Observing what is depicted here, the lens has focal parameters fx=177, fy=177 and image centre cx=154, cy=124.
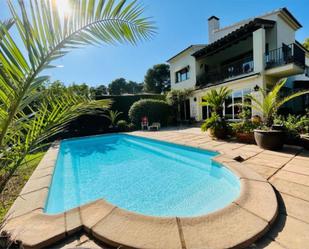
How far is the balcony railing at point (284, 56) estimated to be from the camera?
10558mm

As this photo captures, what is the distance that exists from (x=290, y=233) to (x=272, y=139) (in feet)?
14.8

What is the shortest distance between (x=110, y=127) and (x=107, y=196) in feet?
38.3

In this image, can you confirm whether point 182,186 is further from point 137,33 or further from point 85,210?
point 137,33

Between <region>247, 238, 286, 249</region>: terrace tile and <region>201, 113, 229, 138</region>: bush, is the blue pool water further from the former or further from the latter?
<region>201, 113, 229, 138</region>: bush

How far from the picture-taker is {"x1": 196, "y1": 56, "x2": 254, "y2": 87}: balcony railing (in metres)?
13.3

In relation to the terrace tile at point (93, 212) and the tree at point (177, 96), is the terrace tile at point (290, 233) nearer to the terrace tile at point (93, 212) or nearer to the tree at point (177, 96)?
the terrace tile at point (93, 212)

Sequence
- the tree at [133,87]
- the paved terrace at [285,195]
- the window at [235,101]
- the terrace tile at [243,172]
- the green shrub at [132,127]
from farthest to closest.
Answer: the tree at [133,87] → the green shrub at [132,127] → the window at [235,101] → the terrace tile at [243,172] → the paved terrace at [285,195]

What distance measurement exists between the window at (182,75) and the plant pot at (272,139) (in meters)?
13.4

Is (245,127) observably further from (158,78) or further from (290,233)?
(158,78)

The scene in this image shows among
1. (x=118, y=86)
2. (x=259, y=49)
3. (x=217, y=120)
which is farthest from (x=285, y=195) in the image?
(x=118, y=86)

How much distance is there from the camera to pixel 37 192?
3.84m

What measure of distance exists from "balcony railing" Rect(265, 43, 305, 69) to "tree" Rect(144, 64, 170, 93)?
91.8ft

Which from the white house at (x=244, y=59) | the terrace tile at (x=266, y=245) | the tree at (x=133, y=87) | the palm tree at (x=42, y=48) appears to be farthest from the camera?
the tree at (x=133, y=87)

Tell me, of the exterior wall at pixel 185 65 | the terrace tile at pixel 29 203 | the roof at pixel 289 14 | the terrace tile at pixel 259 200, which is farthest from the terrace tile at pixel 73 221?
the exterior wall at pixel 185 65
